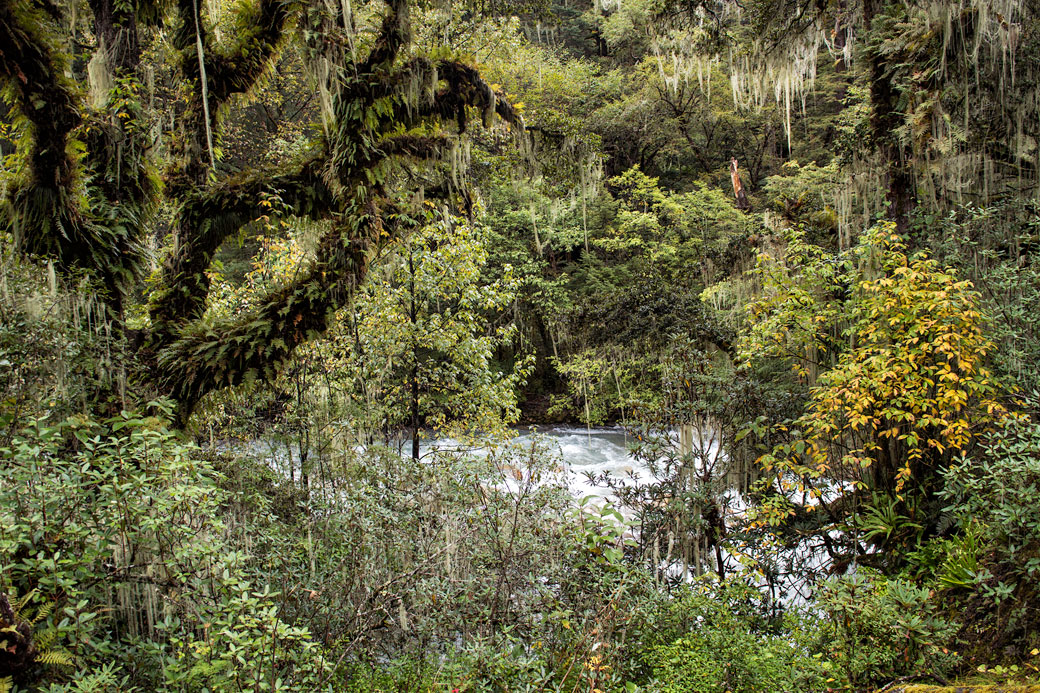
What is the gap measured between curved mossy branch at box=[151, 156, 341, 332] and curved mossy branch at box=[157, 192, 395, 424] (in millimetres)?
510

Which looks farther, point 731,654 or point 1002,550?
point 731,654

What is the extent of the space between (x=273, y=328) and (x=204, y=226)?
153 centimetres

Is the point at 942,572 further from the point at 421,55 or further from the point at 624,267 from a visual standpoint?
the point at 624,267

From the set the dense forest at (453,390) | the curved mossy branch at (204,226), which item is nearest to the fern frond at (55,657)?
the dense forest at (453,390)

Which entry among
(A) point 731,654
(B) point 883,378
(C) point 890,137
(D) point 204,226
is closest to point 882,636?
(A) point 731,654

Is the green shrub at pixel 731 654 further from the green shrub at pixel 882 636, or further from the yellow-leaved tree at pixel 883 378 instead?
the yellow-leaved tree at pixel 883 378

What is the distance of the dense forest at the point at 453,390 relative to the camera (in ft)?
13.4

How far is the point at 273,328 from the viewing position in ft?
21.3

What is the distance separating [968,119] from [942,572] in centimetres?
659

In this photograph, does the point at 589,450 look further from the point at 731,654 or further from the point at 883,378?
the point at 731,654

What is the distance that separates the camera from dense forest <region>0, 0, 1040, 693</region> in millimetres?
4070

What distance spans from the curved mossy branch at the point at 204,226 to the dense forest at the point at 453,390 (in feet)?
0.14

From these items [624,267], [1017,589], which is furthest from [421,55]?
[624,267]

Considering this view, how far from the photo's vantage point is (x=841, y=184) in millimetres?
9453
